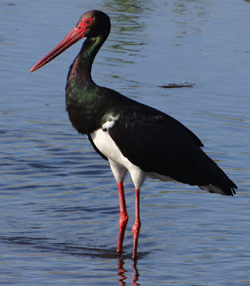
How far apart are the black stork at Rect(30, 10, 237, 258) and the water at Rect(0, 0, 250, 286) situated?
1.33ft

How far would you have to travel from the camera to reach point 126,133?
5887 mm

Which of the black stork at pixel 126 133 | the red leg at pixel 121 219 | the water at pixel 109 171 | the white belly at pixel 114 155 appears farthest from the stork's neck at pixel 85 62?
the water at pixel 109 171

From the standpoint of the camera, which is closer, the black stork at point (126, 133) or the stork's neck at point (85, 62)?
the black stork at point (126, 133)

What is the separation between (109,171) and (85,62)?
2270mm

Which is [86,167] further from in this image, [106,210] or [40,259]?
[40,259]

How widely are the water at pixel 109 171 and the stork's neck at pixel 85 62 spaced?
4.43 feet

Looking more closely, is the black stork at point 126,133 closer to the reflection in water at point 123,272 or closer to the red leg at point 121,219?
the red leg at point 121,219

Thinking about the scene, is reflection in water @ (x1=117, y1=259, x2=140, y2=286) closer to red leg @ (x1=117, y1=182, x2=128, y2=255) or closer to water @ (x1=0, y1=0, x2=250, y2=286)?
water @ (x1=0, y1=0, x2=250, y2=286)

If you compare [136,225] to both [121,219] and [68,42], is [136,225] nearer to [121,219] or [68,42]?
[121,219]

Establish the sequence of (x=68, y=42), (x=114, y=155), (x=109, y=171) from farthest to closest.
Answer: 1. (x=109, y=171)
2. (x=68, y=42)
3. (x=114, y=155)

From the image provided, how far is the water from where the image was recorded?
5.87 m

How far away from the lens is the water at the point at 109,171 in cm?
587

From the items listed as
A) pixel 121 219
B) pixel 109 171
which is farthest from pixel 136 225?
pixel 109 171

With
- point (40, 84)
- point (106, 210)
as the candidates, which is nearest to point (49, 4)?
point (40, 84)
